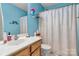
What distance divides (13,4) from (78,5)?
90 centimetres

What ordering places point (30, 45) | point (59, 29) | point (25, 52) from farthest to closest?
point (59, 29) < point (30, 45) < point (25, 52)

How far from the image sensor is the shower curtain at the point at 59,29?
1.62 metres

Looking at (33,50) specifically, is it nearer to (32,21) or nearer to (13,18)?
(32,21)

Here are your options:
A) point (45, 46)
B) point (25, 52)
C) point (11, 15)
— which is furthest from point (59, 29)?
point (11, 15)

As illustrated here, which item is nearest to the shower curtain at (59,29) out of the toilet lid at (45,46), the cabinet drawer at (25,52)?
the toilet lid at (45,46)

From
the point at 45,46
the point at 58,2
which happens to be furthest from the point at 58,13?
the point at 45,46

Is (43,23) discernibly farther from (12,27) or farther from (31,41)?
(12,27)

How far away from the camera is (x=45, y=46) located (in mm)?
1602

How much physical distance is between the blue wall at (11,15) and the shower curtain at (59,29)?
1.03 feet

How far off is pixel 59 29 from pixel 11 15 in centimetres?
72

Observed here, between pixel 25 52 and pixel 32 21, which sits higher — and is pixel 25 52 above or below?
below

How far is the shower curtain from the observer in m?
1.62

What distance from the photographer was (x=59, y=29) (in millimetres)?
1676

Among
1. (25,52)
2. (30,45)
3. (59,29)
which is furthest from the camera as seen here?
(59,29)
